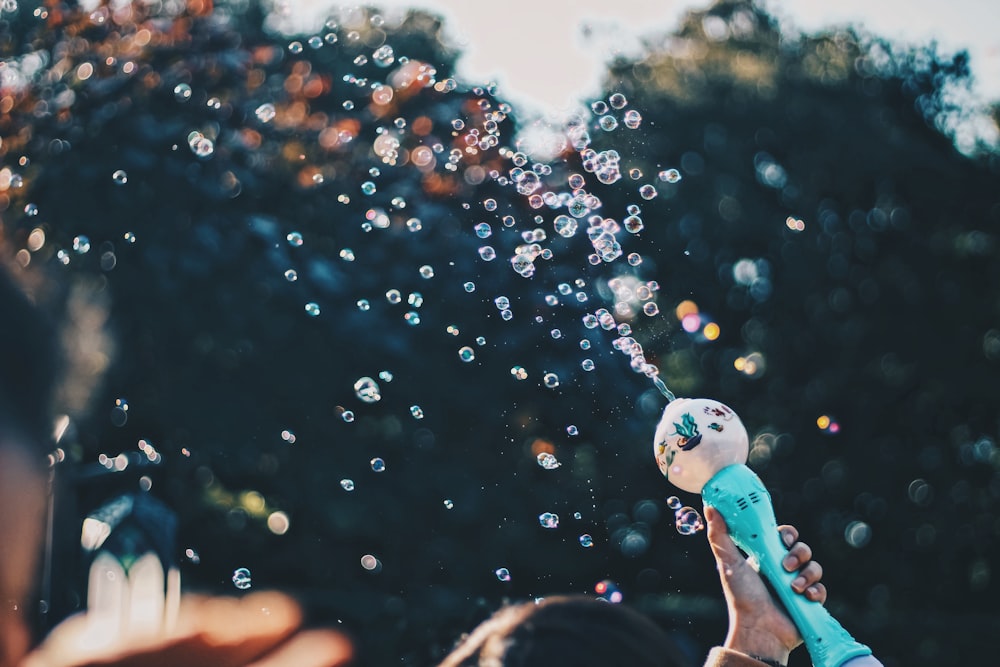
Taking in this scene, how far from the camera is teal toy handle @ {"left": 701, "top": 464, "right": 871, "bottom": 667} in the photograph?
1.79 m

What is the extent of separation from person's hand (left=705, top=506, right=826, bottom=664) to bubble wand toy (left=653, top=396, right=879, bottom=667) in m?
0.02

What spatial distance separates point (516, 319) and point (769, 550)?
787cm

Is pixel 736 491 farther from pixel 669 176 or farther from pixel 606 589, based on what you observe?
pixel 669 176

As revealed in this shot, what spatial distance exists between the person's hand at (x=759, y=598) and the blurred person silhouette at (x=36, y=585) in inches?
41.3

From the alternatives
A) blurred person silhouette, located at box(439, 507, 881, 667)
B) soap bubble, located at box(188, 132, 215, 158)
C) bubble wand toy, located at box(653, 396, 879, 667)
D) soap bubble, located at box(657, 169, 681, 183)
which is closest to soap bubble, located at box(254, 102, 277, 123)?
soap bubble, located at box(188, 132, 215, 158)

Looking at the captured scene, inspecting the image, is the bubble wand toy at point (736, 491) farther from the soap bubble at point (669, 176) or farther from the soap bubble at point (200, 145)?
the soap bubble at point (669, 176)

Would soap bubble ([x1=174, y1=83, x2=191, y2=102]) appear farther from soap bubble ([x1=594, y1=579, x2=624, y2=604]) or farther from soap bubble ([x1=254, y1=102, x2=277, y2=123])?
soap bubble ([x1=594, y1=579, x2=624, y2=604])

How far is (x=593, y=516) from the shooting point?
11.6 metres

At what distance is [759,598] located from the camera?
71.7 inches

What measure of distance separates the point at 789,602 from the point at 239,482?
31.8ft

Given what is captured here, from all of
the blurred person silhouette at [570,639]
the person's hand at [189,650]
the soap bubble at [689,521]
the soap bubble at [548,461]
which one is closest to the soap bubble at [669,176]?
the soap bubble at [548,461]

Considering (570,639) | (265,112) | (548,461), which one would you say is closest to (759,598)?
(570,639)

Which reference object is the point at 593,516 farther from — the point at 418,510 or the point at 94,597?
the point at 94,597

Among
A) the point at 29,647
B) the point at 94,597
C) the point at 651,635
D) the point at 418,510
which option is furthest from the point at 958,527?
the point at 651,635
